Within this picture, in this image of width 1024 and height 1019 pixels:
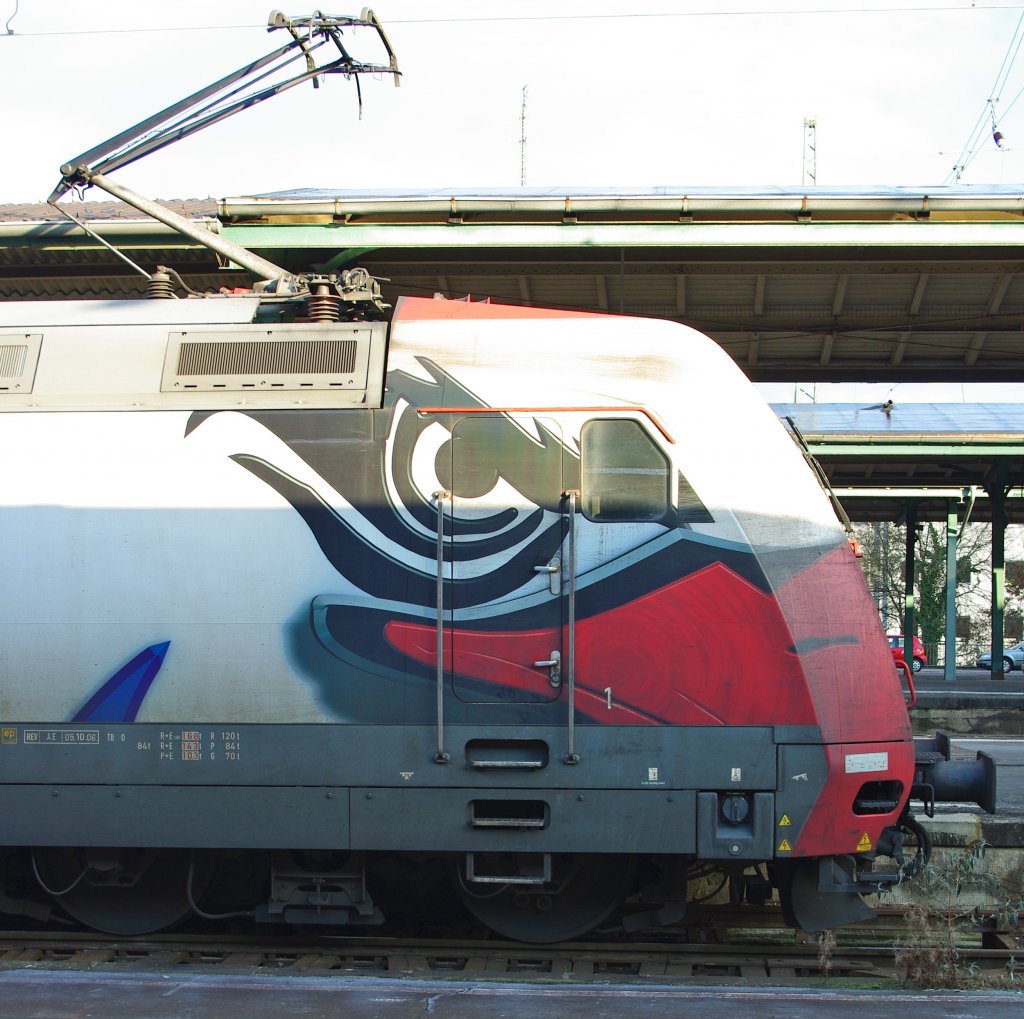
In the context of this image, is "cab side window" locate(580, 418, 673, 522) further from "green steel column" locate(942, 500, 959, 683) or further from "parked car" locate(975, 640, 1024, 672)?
"parked car" locate(975, 640, 1024, 672)

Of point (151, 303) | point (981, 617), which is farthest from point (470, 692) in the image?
point (981, 617)

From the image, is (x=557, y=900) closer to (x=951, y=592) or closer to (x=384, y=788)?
(x=384, y=788)

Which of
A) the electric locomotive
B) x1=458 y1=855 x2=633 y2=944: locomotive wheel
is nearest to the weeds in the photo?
the electric locomotive

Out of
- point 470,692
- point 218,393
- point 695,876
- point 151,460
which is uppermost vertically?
point 218,393

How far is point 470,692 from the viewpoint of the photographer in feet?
21.1

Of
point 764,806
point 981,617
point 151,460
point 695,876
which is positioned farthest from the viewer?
point 981,617

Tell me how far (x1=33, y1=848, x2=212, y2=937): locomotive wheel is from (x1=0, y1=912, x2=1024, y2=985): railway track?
4.8 inches

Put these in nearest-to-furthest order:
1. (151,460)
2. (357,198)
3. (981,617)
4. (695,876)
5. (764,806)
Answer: (764,806) < (151,460) < (695,876) < (357,198) < (981,617)

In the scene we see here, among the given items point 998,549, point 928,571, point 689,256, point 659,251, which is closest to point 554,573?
point 659,251

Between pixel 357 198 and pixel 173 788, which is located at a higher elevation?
pixel 357 198

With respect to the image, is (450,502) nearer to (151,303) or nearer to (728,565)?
(728,565)

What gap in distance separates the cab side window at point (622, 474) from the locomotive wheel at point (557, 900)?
7.20ft

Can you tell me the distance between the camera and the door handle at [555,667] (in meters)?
6.39

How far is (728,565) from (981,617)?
60219mm
